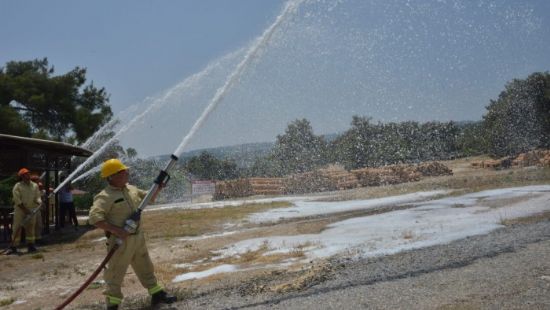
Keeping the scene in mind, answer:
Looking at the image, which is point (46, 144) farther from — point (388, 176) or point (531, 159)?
point (531, 159)

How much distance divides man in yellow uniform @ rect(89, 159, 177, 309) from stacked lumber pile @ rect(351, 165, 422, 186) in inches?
905

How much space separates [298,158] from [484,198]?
34.3m

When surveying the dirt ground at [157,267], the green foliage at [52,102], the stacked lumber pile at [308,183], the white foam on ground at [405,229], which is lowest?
the dirt ground at [157,267]

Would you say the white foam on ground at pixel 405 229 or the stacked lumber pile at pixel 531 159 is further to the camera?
the stacked lumber pile at pixel 531 159

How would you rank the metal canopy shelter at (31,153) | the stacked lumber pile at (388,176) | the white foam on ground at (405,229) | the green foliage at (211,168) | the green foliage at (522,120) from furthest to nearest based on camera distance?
the green foliage at (211,168) → the green foliage at (522,120) → the stacked lumber pile at (388,176) → the metal canopy shelter at (31,153) → the white foam on ground at (405,229)

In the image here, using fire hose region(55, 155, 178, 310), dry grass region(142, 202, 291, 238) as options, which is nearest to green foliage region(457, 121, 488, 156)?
dry grass region(142, 202, 291, 238)

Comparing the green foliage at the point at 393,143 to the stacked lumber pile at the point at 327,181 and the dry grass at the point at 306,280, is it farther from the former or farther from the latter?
the dry grass at the point at 306,280

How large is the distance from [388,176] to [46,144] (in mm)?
19127

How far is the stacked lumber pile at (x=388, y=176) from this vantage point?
27297mm

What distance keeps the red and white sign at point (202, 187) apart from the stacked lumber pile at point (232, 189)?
0.30 m

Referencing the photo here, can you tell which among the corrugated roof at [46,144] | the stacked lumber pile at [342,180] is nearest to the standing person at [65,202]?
the corrugated roof at [46,144]

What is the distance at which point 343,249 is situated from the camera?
763 centimetres

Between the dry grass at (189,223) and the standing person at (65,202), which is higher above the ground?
the standing person at (65,202)

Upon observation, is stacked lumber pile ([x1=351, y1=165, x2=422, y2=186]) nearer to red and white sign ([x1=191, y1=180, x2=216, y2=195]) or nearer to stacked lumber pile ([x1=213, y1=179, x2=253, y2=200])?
stacked lumber pile ([x1=213, y1=179, x2=253, y2=200])
